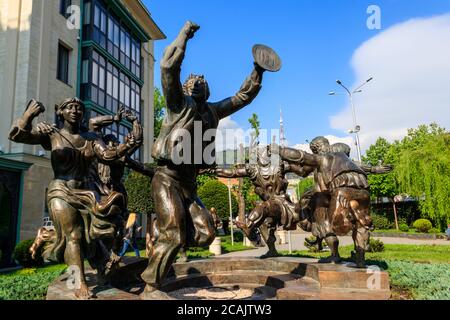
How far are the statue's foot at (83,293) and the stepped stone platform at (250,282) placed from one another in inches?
2.2

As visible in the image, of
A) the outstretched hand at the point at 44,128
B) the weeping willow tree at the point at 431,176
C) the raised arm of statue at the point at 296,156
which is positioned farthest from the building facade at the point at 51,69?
the weeping willow tree at the point at 431,176

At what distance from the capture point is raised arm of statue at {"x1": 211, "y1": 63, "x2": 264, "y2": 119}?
4.05m

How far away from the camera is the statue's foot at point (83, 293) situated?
134 inches

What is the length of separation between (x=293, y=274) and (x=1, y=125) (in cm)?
1474

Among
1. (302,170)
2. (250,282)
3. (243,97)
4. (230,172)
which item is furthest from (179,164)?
(250,282)

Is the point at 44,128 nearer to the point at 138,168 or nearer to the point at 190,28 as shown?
the point at 138,168

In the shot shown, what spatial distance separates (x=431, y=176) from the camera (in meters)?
25.3

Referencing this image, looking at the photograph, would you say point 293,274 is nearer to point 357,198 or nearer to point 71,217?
point 357,198

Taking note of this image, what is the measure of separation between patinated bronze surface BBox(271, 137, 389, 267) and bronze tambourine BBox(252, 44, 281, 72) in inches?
58.6

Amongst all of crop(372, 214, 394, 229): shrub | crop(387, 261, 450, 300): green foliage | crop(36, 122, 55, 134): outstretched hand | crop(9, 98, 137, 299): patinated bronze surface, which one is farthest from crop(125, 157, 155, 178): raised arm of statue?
crop(372, 214, 394, 229): shrub

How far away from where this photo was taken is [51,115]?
17.1 metres

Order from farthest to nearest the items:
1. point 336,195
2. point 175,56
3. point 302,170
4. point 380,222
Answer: point 380,222
point 302,170
point 336,195
point 175,56

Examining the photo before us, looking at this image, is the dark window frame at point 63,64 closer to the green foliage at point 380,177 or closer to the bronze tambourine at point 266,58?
the bronze tambourine at point 266,58

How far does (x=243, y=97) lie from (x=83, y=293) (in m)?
2.72
